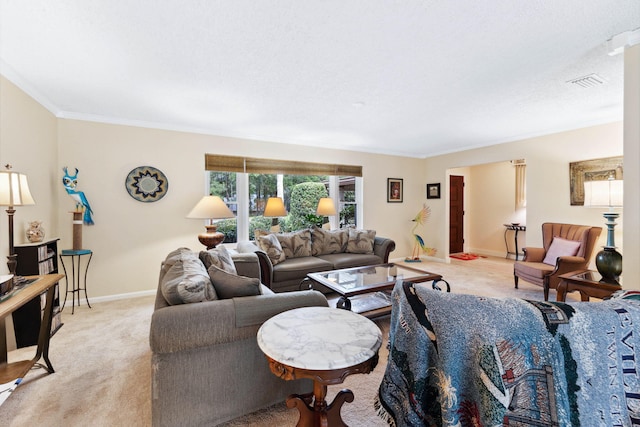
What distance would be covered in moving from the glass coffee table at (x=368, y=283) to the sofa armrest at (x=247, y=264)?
587 mm

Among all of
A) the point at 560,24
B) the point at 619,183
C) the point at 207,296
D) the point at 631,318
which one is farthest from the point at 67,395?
the point at 619,183

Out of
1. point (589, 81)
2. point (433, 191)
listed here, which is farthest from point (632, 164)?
point (433, 191)

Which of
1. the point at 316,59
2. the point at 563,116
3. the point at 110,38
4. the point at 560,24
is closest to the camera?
the point at 560,24

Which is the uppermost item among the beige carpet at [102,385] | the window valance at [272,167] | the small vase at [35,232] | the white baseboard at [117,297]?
the window valance at [272,167]

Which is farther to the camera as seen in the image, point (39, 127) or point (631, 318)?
point (39, 127)

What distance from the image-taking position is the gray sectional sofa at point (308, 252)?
11.5 ft

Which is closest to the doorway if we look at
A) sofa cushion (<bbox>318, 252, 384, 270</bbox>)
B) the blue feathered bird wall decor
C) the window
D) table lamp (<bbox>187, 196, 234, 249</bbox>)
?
the window

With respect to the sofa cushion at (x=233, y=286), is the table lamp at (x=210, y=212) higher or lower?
higher

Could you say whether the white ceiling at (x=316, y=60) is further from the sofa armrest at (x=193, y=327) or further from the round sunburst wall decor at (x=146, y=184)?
the sofa armrest at (x=193, y=327)

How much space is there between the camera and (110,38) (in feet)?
6.23

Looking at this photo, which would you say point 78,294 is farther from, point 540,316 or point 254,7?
point 540,316

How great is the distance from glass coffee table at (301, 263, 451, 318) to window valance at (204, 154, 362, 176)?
2.10 meters

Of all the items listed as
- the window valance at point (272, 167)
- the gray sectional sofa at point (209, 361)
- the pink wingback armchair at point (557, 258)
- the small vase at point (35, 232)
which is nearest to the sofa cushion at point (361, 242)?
the window valance at point (272, 167)

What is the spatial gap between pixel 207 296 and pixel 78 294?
2.89 meters
